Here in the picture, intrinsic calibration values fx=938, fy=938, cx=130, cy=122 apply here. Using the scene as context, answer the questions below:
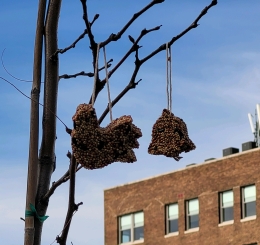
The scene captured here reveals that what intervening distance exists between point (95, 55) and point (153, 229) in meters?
38.2

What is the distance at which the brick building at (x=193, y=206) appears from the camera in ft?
130

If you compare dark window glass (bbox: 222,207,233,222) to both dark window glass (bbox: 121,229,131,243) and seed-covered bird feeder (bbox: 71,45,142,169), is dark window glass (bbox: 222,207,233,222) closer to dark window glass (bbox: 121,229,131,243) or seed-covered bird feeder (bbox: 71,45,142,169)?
dark window glass (bbox: 121,229,131,243)

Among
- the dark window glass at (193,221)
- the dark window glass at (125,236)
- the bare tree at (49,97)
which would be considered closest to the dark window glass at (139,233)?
the dark window glass at (125,236)

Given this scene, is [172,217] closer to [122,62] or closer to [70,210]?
[122,62]

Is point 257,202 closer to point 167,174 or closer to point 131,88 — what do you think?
point 167,174

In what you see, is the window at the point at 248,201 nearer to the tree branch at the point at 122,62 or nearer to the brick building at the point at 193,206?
the brick building at the point at 193,206

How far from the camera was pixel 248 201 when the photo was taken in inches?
1566

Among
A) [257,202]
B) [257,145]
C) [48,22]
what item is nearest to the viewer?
[48,22]

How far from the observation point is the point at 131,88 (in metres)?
5.59

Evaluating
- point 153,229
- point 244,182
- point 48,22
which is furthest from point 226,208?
point 48,22

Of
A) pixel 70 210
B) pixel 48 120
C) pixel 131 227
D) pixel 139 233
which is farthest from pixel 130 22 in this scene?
pixel 131 227

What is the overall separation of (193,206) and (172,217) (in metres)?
1.32

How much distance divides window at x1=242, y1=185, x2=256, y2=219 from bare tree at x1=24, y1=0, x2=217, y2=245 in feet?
112

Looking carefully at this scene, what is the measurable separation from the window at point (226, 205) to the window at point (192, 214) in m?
1.35
